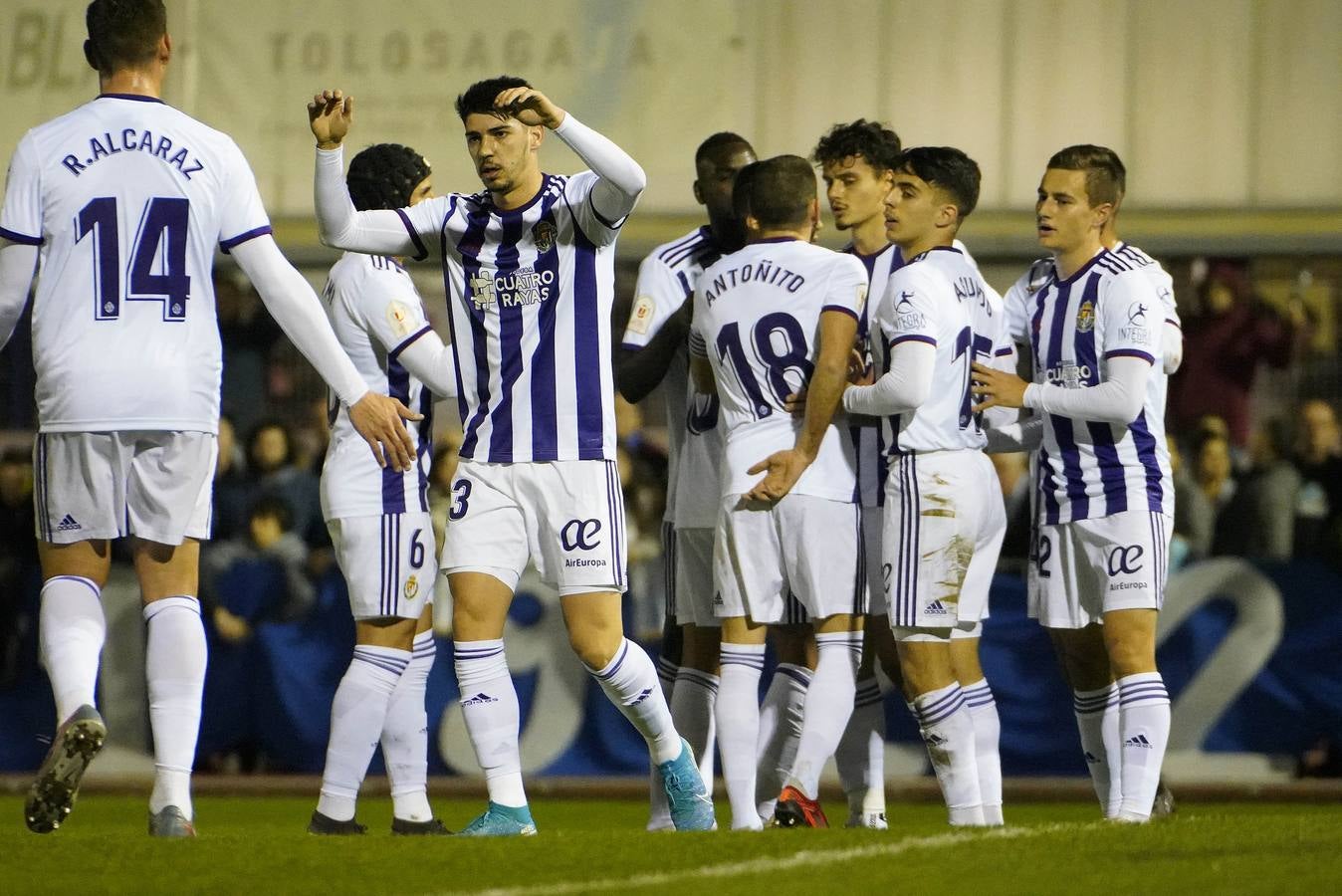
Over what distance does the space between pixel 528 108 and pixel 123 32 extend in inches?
43.0

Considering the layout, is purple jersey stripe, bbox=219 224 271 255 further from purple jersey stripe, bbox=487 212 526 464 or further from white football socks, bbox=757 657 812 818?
white football socks, bbox=757 657 812 818

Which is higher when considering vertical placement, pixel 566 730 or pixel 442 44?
pixel 442 44

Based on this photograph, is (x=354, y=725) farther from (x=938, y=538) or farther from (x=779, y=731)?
(x=938, y=538)

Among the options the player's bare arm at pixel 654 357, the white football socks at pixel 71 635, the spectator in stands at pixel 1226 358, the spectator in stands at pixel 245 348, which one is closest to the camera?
the white football socks at pixel 71 635

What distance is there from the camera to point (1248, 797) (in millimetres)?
10133

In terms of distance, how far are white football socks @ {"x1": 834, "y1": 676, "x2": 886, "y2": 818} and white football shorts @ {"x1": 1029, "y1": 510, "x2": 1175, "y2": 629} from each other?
2.69ft

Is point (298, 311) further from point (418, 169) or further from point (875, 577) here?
point (875, 577)

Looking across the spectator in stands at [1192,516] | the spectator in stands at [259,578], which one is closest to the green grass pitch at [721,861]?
the spectator in stands at [1192,516]

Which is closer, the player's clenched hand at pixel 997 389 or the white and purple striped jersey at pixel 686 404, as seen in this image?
the player's clenched hand at pixel 997 389

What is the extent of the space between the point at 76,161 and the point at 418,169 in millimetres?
1717

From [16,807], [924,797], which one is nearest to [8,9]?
[16,807]

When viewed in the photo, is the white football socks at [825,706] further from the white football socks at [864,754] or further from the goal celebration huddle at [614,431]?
the white football socks at [864,754]

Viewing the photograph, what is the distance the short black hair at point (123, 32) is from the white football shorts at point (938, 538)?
261 cm

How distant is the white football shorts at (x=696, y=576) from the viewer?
691 centimetres
